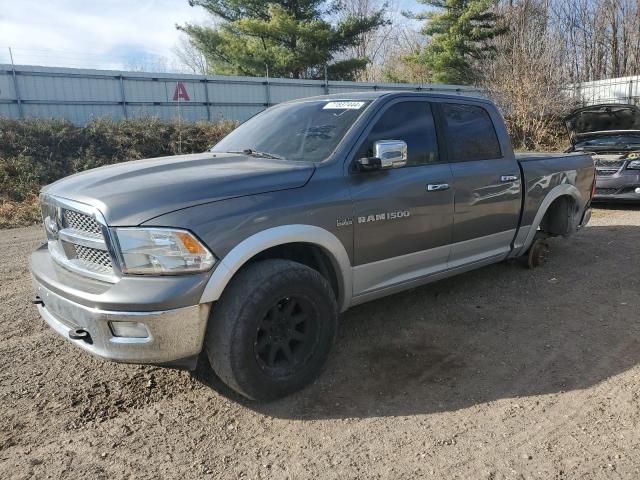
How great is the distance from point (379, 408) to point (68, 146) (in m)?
13.4

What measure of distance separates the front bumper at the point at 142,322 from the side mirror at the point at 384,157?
4.84ft

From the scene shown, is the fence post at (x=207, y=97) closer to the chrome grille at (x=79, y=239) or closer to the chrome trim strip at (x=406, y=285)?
the chrome trim strip at (x=406, y=285)

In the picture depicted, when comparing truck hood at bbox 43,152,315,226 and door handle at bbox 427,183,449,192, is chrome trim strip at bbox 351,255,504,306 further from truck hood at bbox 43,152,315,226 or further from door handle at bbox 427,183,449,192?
truck hood at bbox 43,152,315,226

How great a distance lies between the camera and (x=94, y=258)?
9.61 feet

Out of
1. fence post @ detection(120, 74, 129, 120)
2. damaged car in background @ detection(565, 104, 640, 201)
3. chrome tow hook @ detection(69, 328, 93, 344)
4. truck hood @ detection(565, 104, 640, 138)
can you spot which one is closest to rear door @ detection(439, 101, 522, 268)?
chrome tow hook @ detection(69, 328, 93, 344)

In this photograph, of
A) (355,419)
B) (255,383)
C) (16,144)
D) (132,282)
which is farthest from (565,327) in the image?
(16,144)

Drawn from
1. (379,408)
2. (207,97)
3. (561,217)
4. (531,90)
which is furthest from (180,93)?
(379,408)

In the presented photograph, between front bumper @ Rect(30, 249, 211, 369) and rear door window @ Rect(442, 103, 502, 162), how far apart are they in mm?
2681

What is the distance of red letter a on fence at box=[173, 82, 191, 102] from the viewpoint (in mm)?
17797

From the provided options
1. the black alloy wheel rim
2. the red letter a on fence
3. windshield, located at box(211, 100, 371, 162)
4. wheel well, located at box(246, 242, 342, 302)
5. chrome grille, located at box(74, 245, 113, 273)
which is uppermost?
the red letter a on fence

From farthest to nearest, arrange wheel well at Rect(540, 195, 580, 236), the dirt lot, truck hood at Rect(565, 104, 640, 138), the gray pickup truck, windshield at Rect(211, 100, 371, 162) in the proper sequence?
truck hood at Rect(565, 104, 640, 138) → wheel well at Rect(540, 195, 580, 236) → windshield at Rect(211, 100, 371, 162) → the gray pickup truck → the dirt lot

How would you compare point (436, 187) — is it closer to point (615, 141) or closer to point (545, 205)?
point (545, 205)

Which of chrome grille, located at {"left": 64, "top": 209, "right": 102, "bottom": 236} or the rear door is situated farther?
the rear door

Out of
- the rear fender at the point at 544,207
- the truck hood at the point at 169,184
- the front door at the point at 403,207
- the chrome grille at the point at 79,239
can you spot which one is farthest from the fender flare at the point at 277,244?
the rear fender at the point at 544,207
